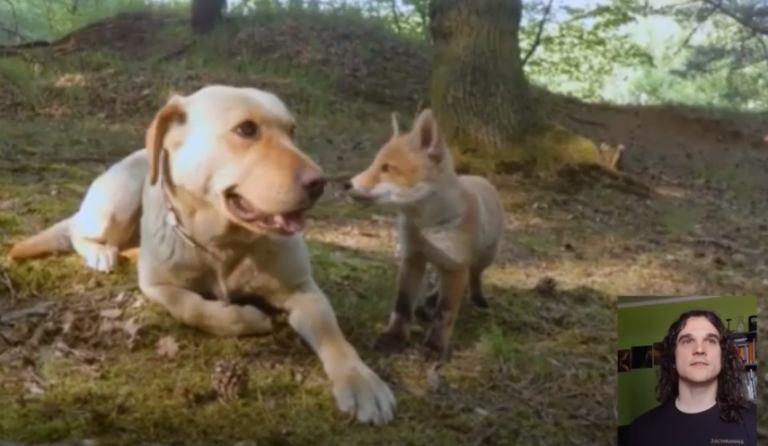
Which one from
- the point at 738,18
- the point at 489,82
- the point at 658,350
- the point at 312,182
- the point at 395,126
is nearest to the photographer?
the point at 312,182

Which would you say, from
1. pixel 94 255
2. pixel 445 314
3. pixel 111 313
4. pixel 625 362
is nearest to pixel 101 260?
pixel 94 255

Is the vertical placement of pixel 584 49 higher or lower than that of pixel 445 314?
higher

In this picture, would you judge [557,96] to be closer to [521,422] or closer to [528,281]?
[528,281]

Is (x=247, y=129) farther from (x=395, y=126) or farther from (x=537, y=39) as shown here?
(x=537, y=39)

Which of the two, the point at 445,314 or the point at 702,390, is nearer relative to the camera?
the point at 445,314

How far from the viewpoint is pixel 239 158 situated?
1.62 metres

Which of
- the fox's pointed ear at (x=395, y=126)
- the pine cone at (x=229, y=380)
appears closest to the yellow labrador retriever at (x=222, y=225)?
the pine cone at (x=229, y=380)

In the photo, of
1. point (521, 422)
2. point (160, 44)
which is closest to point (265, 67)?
point (160, 44)

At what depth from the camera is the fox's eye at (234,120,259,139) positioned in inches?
64.8

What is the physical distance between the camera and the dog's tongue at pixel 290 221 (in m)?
1.60

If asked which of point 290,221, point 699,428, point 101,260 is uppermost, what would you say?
point 290,221

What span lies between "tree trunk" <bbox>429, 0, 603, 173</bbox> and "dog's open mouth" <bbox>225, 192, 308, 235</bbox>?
0.57 m

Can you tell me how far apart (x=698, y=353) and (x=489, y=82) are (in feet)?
2.17

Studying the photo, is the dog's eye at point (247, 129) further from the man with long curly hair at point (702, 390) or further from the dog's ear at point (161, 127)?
the man with long curly hair at point (702, 390)
